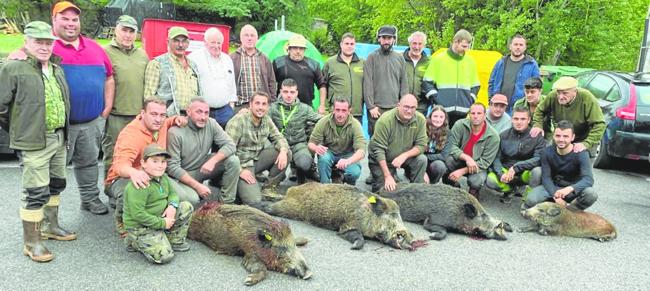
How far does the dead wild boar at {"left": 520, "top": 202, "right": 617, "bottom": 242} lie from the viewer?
216 inches

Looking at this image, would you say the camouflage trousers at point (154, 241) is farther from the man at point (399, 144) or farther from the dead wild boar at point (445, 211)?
the man at point (399, 144)

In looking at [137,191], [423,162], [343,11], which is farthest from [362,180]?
[343,11]

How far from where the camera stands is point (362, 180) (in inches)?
297

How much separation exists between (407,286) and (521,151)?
3.23 metres

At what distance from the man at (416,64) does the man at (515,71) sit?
3.60ft

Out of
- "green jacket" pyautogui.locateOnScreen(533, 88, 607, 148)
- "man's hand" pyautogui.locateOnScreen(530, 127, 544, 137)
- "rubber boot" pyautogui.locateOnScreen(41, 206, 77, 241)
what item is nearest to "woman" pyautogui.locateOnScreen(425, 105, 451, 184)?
"man's hand" pyautogui.locateOnScreen(530, 127, 544, 137)

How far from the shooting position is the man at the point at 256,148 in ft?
19.2

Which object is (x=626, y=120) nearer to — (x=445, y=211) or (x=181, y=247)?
(x=445, y=211)

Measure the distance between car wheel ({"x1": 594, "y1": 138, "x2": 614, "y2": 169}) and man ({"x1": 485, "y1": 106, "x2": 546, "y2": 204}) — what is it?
115 inches

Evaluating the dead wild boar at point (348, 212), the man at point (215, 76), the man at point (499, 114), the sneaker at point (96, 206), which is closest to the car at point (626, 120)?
the man at point (499, 114)

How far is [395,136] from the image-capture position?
6.56m

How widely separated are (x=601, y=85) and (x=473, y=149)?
175 inches

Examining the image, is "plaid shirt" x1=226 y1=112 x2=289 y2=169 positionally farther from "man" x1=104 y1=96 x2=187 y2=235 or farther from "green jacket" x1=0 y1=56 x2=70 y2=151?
"green jacket" x1=0 y1=56 x2=70 y2=151

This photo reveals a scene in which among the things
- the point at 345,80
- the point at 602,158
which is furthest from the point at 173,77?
the point at 602,158
